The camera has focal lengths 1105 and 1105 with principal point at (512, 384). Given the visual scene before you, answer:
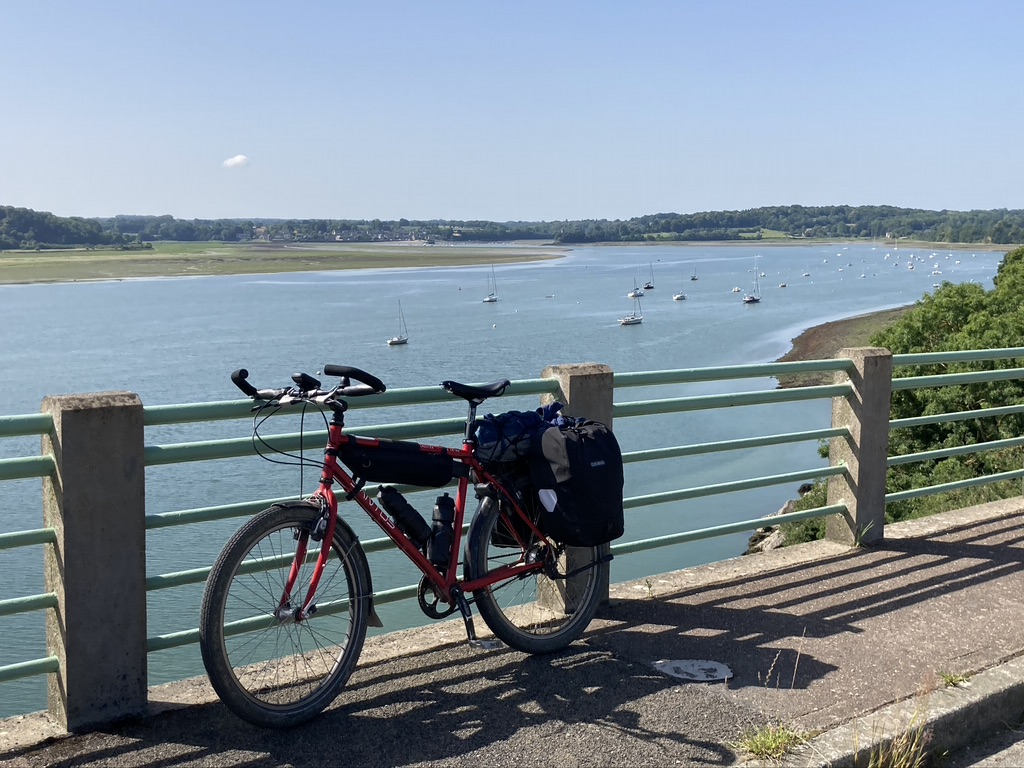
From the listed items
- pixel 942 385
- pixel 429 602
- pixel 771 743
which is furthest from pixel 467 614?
pixel 942 385

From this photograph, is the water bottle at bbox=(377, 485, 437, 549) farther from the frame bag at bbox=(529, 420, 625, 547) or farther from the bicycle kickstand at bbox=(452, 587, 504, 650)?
the frame bag at bbox=(529, 420, 625, 547)

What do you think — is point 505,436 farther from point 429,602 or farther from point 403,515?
point 429,602

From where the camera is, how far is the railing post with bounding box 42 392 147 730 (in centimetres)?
420

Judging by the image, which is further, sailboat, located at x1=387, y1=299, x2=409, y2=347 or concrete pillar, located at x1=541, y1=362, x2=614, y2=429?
sailboat, located at x1=387, y1=299, x2=409, y2=347

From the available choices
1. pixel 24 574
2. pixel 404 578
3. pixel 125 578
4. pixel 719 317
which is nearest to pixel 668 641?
pixel 125 578

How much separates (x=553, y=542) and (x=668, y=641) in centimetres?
75

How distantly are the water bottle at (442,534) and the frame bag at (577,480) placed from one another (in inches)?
16.8

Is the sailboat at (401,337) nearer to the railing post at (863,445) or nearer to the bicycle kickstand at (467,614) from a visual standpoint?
the railing post at (863,445)

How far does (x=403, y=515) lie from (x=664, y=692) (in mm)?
1349

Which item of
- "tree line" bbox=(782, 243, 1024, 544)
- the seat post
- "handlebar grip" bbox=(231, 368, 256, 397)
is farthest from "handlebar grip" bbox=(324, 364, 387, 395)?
"tree line" bbox=(782, 243, 1024, 544)

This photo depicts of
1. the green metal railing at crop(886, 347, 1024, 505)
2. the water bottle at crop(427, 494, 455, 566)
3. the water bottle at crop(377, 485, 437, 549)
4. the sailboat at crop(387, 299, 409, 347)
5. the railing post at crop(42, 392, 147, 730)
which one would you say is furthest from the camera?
the sailboat at crop(387, 299, 409, 347)

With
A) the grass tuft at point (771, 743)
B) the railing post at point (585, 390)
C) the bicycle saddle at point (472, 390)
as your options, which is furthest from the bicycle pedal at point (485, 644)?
the grass tuft at point (771, 743)

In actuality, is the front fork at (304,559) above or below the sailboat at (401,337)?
above

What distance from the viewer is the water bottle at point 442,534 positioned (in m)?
4.77
